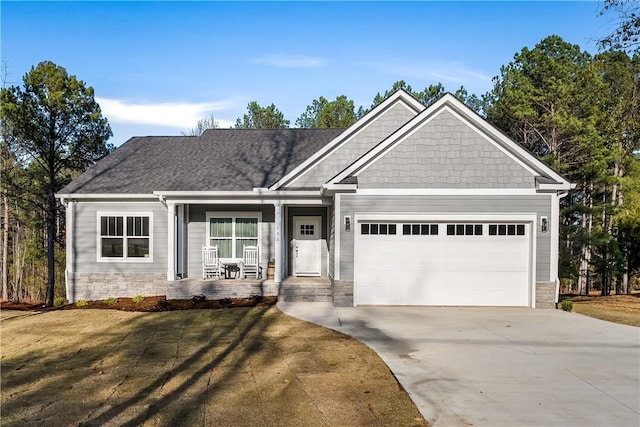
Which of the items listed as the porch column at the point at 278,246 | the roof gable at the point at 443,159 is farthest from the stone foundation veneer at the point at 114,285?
the roof gable at the point at 443,159

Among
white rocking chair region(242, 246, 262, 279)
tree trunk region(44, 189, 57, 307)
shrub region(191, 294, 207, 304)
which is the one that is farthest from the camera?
tree trunk region(44, 189, 57, 307)

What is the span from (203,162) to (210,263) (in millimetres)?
3851

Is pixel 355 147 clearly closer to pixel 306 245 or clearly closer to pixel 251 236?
pixel 306 245

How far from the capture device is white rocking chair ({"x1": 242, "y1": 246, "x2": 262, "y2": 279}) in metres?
14.3

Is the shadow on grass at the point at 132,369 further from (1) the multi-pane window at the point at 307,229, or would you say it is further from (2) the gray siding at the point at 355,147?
(2) the gray siding at the point at 355,147

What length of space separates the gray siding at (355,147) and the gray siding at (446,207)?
2173 millimetres

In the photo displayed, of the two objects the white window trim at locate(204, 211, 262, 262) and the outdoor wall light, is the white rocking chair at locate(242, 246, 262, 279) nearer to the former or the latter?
the white window trim at locate(204, 211, 262, 262)

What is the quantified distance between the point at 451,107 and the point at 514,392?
314 inches

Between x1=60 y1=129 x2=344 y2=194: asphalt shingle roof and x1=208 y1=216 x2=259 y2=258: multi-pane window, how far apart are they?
1332 mm

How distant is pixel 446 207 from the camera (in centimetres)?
1197

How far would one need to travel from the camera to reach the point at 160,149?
58.1 ft

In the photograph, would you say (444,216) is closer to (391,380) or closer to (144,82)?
(391,380)

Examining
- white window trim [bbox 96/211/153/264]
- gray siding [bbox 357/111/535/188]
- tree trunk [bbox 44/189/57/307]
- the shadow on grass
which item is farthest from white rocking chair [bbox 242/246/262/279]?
tree trunk [bbox 44/189/57/307]

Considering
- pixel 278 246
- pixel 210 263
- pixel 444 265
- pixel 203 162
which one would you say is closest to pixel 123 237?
pixel 210 263
